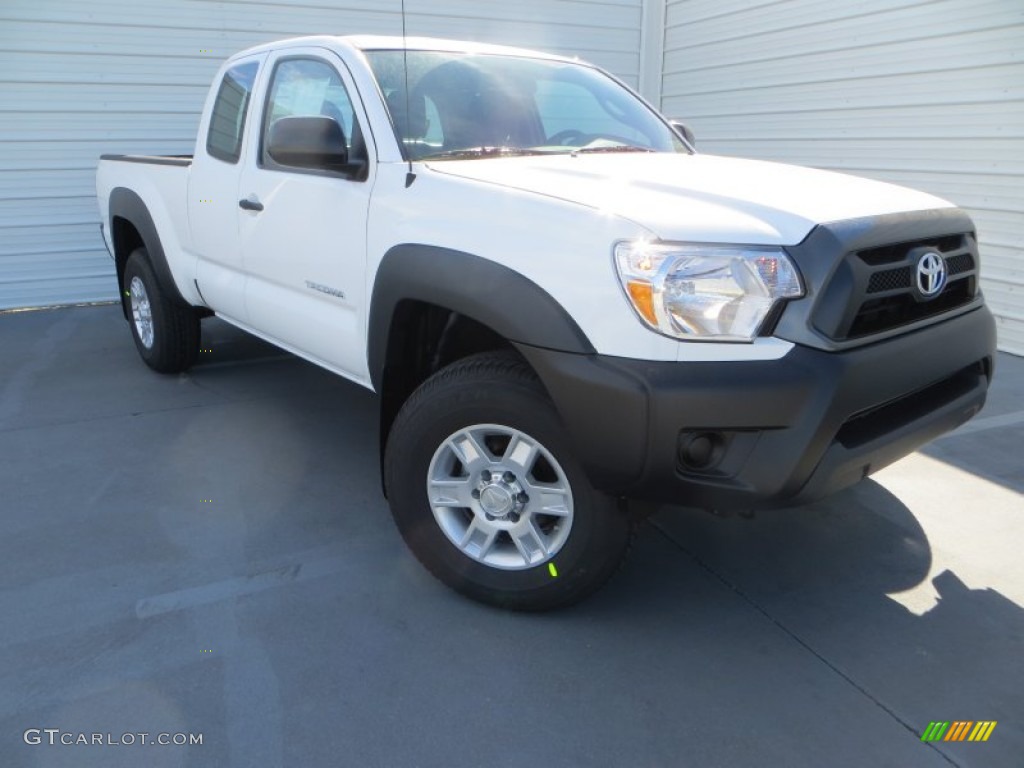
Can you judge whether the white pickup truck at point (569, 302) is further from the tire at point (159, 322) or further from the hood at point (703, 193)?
the tire at point (159, 322)

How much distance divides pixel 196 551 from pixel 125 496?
0.71m

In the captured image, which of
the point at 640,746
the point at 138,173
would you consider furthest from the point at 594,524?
the point at 138,173

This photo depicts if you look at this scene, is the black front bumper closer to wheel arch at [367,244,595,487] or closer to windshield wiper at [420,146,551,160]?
wheel arch at [367,244,595,487]

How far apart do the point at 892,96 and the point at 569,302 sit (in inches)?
225

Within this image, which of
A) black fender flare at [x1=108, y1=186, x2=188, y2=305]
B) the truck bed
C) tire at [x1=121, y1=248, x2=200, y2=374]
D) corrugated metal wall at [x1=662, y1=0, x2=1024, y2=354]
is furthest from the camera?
corrugated metal wall at [x1=662, y1=0, x2=1024, y2=354]

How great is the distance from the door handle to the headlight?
2175 millimetres

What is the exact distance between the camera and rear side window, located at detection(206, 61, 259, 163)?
3990mm

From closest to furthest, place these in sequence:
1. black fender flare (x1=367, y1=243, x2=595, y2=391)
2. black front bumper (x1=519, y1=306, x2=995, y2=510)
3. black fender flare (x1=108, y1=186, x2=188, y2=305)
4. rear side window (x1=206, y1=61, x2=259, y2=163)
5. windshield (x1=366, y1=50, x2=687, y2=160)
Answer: black front bumper (x1=519, y1=306, x2=995, y2=510), black fender flare (x1=367, y1=243, x2=595, y2=391), windshield (x1=366, y1=50, x2=687, y2=160), rear side window (x1=206, y1=61, x2=259, y2=163), black fender flare (x1=108, y1=186, x2=188, y2=305)

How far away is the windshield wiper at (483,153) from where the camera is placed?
293 centimetres

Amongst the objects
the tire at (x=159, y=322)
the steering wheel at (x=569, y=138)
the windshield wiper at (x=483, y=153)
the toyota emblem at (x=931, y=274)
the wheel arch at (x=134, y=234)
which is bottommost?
the tire at (x=159, y=322)

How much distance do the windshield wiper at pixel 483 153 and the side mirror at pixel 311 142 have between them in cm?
32

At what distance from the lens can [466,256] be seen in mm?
2465

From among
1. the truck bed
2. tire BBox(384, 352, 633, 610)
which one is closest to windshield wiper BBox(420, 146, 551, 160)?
tire BBox(384, 352, 633, 610)

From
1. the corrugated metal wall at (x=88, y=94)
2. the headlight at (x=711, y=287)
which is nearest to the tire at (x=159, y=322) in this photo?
the corrugated metal wall at (x=88, y=94)
